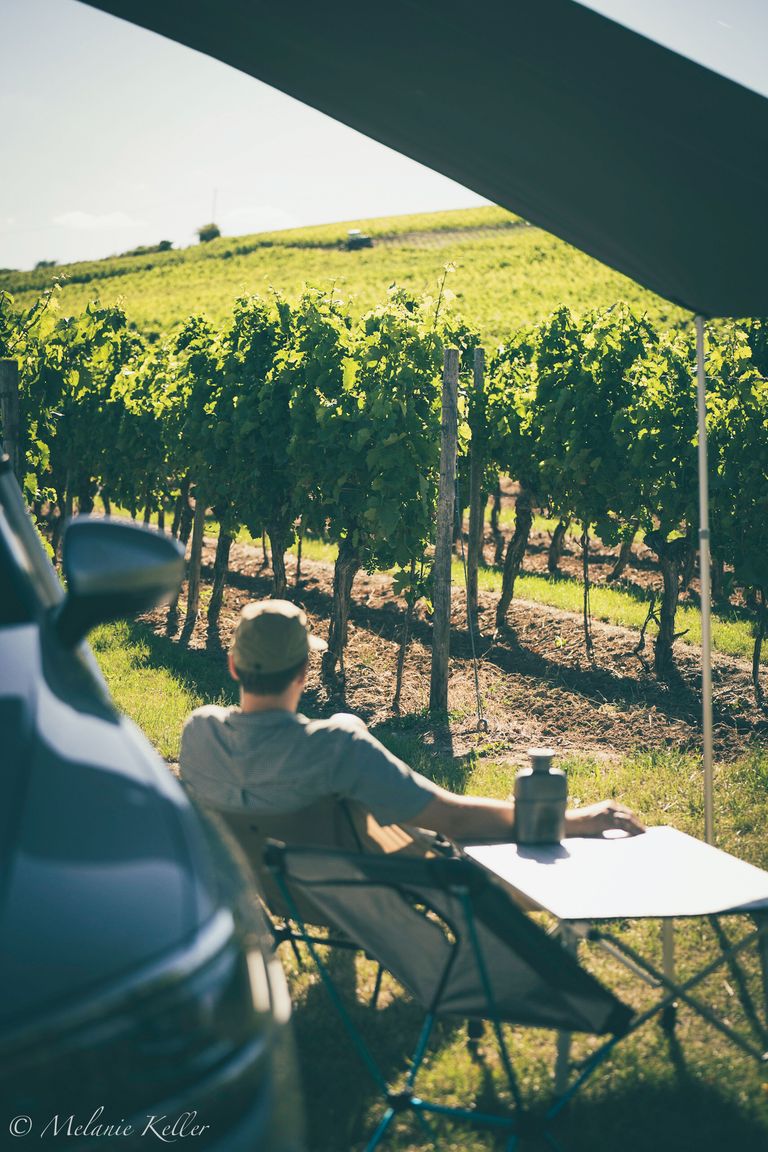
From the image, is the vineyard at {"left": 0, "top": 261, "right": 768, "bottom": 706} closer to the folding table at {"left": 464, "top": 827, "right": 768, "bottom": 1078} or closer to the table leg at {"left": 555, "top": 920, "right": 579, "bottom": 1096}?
the folding table at {"left": 464, "top": 827, "right": 768, "bottom": 1078}

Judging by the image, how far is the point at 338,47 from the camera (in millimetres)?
3854

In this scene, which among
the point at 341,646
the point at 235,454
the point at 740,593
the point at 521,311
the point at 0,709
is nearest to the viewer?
the point at 0,709

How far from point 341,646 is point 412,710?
41.5 inches

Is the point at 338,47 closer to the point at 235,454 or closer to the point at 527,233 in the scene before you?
the point at 235,454

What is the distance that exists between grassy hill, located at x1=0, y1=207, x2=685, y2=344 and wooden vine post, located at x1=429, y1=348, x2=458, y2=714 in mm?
29554

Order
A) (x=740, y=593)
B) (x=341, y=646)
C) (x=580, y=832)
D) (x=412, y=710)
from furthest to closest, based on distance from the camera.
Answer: (x=740, y=593) < (x=341, y=646) < (x=412, y=710) < (x=580, y=832)

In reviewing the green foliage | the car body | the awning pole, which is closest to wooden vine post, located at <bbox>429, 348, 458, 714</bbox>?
the awning pole

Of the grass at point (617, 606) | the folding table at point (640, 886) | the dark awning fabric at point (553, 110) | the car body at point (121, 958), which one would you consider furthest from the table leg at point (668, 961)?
the grass at point (617, 606)

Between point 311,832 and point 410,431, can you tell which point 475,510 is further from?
point 311,832

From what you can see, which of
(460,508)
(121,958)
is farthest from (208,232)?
(121,958)

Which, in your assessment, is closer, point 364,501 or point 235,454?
point 364,501

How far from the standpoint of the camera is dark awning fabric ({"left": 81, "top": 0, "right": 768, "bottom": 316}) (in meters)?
3.34

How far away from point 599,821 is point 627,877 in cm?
23

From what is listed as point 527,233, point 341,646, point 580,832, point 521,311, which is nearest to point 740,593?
point 341,646
